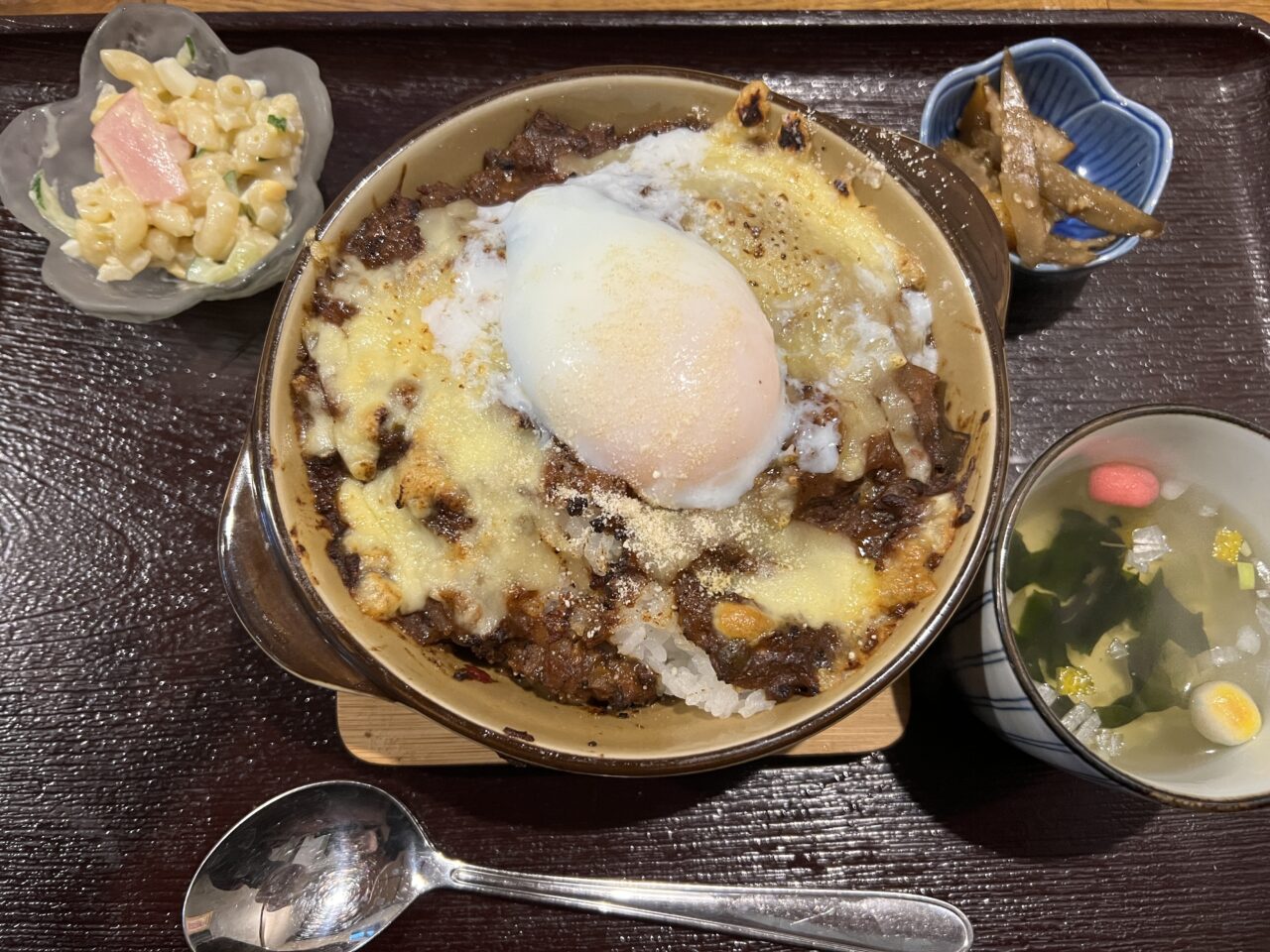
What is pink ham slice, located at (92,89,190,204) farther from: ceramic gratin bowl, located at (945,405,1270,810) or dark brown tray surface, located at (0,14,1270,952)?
ceramic gratin bowl, located at (945,405,1270,810)

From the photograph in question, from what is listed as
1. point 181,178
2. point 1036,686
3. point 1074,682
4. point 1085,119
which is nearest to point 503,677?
point 1036,686

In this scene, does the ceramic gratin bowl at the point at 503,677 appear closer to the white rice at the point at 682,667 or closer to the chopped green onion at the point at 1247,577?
the white rice at the point at 682,667

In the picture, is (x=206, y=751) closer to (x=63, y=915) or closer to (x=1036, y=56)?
(x=63, y=915)

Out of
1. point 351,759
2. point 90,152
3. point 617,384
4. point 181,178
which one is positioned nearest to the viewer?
point 617,384

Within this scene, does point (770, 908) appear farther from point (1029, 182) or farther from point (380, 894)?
point (1029, 182)

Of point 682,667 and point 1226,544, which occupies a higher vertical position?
point 1226,544

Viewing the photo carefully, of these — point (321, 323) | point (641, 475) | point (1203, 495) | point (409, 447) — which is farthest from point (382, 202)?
point (1203, 495)
